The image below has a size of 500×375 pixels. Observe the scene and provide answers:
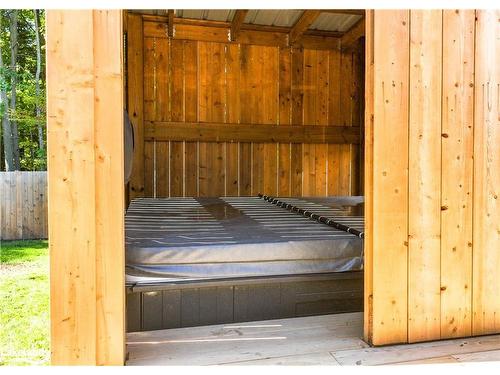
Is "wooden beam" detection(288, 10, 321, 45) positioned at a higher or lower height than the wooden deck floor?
higher

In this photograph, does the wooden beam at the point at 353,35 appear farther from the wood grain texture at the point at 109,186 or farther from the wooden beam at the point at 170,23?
the wood grain texture at the point at 109,186

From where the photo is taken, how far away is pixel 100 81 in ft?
6.55

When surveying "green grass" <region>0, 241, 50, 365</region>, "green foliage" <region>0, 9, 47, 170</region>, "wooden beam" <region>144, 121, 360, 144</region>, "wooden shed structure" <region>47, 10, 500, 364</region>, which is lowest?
"green grass" <region>0, 241, 50, 365</region>

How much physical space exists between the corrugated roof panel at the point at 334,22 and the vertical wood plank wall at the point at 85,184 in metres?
4.64

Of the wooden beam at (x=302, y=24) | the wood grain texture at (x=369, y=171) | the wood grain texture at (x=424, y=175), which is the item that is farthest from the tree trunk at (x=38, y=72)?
the wood grain texture at (x=424, y=175)

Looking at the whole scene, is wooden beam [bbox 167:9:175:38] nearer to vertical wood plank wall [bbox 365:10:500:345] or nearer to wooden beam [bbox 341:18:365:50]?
wooden beam [bbox 341:18:365:50]

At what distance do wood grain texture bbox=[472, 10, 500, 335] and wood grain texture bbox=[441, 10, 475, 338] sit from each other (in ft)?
0.13

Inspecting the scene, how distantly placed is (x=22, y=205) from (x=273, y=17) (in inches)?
183

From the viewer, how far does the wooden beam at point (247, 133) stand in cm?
622

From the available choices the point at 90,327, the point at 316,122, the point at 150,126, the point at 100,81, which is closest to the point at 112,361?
the point at 90,327

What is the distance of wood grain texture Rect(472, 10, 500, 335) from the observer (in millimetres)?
2455

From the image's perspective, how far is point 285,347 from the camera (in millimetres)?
2285

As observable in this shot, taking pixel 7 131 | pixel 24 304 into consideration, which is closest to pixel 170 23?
pixel 24 304

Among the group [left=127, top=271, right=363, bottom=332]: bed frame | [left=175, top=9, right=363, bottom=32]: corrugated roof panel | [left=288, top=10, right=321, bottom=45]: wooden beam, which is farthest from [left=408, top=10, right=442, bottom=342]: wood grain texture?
[left=175, top=9, right=363, bottom=32]: corrugated roof panel
